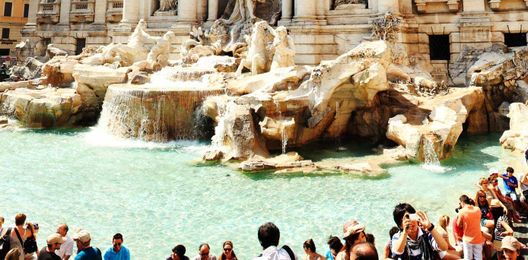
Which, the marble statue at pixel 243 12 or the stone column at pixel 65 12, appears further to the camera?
the stone column at pixel 65 12

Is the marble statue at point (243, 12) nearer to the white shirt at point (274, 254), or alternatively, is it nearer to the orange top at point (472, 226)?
the orange top at point (472, 226)

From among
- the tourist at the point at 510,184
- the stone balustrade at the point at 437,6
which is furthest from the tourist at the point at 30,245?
the stone balustrade at the point at 437,6

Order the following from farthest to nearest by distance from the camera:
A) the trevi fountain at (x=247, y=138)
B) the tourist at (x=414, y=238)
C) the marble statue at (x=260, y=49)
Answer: the marble statue at (x=260, y=49), the trevi fountain at (x=247, y=138), the tourist at (x=414, y=238)

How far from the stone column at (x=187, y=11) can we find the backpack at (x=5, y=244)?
57.8 ft

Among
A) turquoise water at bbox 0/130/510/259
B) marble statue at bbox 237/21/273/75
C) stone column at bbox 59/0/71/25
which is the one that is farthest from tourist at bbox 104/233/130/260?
stone column at bbox 59/0/71/25

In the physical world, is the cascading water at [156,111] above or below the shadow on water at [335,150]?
above

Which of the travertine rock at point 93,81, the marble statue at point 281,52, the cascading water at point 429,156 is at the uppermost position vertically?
the marble statue at point 281,52

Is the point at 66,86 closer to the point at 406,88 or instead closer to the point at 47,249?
the point at 406,88

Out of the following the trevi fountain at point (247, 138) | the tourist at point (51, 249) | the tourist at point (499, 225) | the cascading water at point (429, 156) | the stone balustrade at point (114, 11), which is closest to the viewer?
the tourist at point (51, 249)

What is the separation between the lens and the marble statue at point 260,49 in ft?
46.3

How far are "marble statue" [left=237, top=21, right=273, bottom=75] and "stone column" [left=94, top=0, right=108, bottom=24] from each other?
13359 millimetres

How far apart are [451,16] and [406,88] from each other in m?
6.14

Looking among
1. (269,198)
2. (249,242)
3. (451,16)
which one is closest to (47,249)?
(249,242)

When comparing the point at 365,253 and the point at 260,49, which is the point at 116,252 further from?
the point at 260,49
